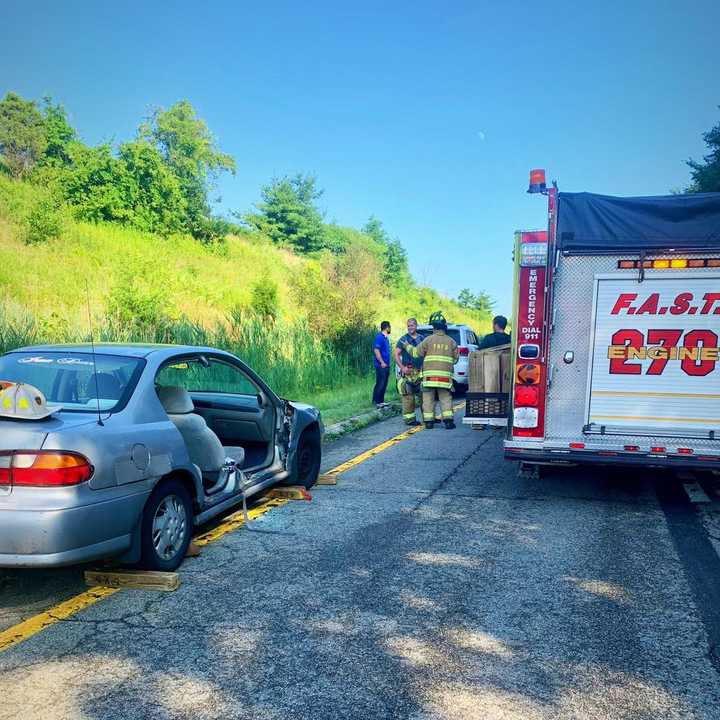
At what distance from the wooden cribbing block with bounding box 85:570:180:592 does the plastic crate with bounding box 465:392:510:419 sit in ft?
12.4

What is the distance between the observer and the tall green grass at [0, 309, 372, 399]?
1160 cm

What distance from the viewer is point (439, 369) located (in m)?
10.5

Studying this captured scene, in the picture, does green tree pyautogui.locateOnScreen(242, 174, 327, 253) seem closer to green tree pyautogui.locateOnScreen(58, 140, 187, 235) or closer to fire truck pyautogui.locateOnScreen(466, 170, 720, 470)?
green tree pyautogui.locateOnScreen(58, 140, 187, 235)

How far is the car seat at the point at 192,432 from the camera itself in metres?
4.73

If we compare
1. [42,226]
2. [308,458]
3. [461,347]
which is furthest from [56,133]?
[308,458]

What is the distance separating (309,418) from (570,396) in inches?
99.4

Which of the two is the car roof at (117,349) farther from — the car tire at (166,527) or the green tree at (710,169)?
the green tree at (710,169)

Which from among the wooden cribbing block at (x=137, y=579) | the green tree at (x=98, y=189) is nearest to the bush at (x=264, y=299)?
the green tree at (x=98, y=189)

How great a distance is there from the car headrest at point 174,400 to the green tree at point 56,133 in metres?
30.2

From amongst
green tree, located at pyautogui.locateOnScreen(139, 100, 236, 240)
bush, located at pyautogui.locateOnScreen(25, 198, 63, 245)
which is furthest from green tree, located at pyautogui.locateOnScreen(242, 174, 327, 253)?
bush, located at pyautogui.locateOnScreen(25, 198, 63, 245)

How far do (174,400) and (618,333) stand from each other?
3905 mm

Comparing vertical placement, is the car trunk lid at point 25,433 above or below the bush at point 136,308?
below

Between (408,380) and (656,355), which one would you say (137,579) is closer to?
(656,355)

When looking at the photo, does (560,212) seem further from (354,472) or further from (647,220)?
(354,472)
